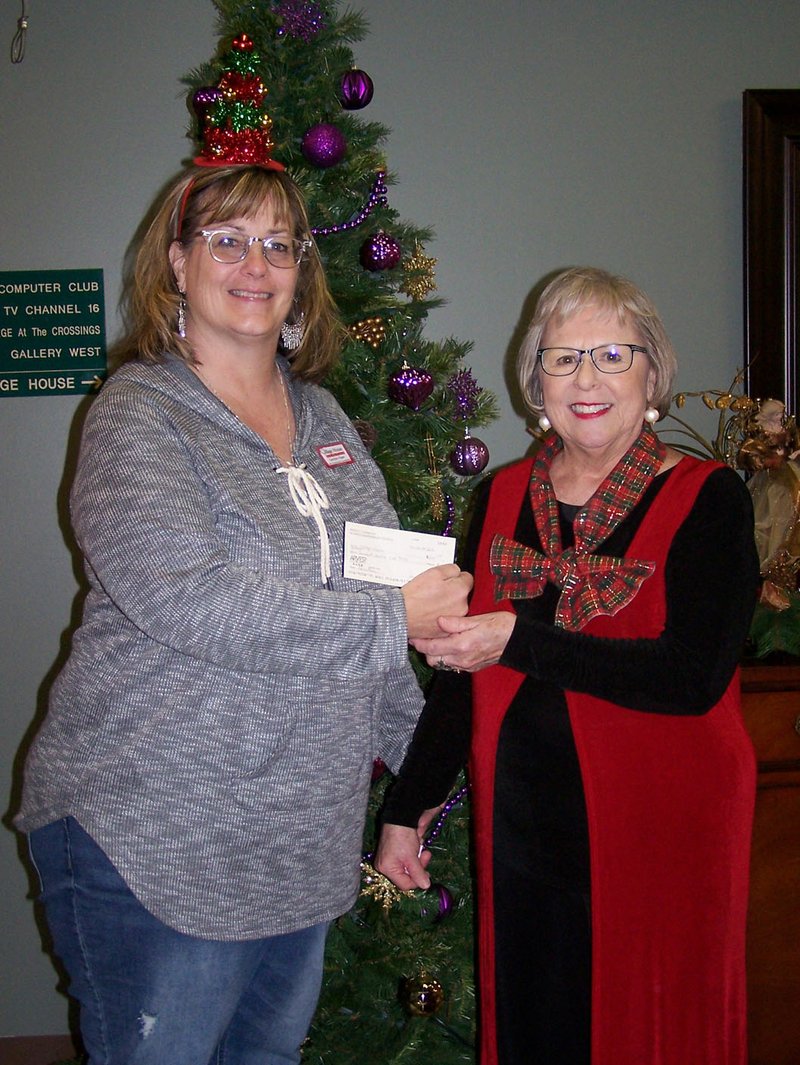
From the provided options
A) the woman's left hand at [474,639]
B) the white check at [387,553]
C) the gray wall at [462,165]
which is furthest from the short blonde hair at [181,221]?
the gray wall at [462,165]

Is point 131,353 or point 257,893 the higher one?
point 131,353

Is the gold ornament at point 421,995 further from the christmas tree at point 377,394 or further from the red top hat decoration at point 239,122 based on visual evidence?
the red top hat decoration at point 239,122

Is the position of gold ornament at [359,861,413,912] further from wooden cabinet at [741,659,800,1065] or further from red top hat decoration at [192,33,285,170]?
red top hat decoration at [192,33,285,170]

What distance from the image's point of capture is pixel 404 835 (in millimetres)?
1760

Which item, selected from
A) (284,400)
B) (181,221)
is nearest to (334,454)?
(284,400)

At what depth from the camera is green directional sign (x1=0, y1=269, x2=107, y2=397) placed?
278cm

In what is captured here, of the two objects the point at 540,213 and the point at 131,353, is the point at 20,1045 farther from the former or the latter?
the point at 540,213

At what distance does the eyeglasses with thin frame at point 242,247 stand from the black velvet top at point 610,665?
0.68 metres

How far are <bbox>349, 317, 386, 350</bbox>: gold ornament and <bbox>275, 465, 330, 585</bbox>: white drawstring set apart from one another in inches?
26.2

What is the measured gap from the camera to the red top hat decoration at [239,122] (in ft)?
5.18

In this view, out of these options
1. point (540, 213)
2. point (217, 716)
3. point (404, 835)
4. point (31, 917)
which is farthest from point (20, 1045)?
point (540, 213)

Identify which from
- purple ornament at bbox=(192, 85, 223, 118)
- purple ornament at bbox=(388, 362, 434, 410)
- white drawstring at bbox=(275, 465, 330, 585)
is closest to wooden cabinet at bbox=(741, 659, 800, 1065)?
purple ornament at bbox=(388, 362, 434, 410)

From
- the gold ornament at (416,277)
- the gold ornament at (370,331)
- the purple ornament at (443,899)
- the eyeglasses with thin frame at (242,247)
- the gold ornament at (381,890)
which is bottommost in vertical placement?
the purple ornament at (443,899)

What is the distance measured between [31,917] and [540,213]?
2.80m
